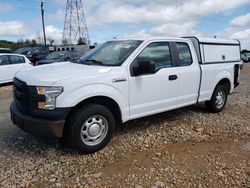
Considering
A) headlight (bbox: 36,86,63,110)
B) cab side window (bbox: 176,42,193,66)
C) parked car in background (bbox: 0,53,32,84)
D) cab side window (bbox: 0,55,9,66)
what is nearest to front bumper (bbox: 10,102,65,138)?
headlight (bbox: 36,86,63,110)

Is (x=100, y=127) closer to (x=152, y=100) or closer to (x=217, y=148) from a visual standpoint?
(x=152, y=100)

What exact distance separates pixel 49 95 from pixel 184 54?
9.78ft

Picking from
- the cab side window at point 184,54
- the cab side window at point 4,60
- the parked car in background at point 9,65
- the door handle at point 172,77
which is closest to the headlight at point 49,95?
the door handle at point 172,77

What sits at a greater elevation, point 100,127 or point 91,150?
point 100,127

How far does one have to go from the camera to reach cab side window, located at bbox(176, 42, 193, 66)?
17.6ft

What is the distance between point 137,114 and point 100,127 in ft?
2.50

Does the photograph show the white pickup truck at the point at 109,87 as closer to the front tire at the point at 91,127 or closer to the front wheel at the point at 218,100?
the front tire at the point at 91,127

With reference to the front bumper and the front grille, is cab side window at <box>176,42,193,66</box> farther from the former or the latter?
the front grille

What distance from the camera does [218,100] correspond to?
661cm

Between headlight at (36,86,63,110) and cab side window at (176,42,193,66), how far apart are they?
2644mm

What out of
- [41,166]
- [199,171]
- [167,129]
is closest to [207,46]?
[167,129]

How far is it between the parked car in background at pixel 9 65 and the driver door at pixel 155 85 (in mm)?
8420

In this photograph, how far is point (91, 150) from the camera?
416cm

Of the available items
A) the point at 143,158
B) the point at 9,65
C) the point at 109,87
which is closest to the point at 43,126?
the point at 109,87
